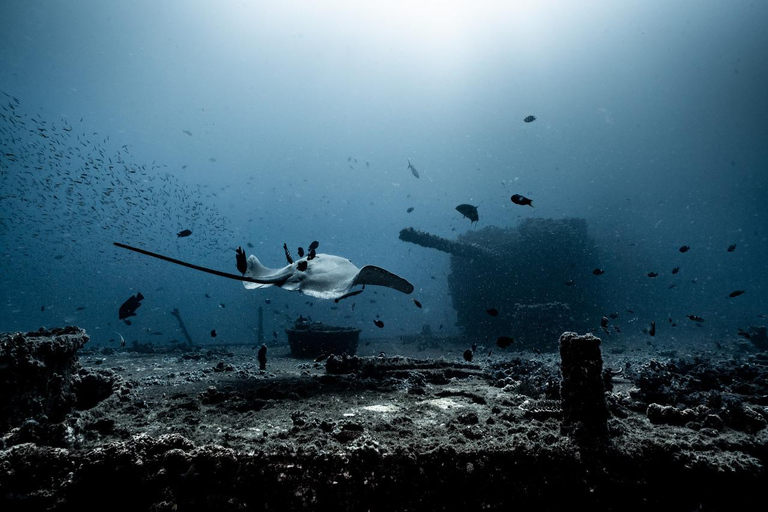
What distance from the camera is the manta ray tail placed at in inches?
189

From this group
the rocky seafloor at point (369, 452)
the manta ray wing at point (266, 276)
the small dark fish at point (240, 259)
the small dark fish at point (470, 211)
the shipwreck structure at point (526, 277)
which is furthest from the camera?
the shipwreck structure at point (526, 277)

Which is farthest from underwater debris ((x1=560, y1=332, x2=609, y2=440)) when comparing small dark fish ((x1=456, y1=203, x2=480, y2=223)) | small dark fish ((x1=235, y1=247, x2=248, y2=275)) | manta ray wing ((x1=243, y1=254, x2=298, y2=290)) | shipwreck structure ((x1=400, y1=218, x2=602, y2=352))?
shipwreck structure ((x1=400, y1=218, x2=602, y2=352))

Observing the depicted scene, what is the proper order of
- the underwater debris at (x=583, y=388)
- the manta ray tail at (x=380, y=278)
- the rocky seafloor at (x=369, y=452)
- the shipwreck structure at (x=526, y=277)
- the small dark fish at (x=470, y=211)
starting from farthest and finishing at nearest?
the shipwreck structure at (x=526, y=277) → the small dark fish at (x=470, y=211) → the manta ray tail at (x=380, y=278) → the underwater debris at (x=583, y=388) → the rocky seafloor at (x=369, y=452)

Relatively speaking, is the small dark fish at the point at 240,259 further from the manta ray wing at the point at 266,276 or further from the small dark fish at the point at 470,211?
the small dark fish at the point at 470,211

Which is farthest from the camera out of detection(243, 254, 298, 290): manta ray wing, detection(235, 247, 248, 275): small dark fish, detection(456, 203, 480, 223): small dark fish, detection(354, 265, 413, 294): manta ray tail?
detection(456, 203, 480, 223): small dark fish

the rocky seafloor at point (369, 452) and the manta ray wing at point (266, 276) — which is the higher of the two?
the manta ray wing at point (266, 276)

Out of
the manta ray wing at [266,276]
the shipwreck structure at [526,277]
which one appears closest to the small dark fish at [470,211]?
the manta ray wing at [266,276]

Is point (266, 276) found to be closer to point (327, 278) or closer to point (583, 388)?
point (327, 278)

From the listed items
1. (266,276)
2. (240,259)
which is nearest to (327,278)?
(266,276)

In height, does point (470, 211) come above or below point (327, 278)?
above

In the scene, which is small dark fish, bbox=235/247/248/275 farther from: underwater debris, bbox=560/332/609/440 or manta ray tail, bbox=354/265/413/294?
underwater debris, bbox=560/332/609/440

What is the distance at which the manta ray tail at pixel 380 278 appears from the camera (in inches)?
189

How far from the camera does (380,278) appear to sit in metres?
4.89

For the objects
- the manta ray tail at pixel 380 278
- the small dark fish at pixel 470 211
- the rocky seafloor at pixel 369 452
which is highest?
the small dark fish at pixel 470 211
